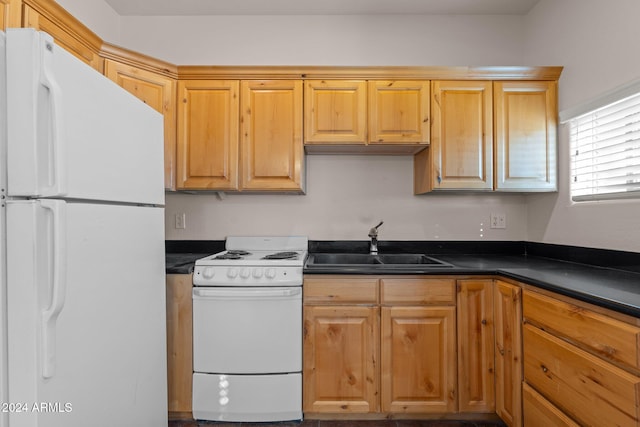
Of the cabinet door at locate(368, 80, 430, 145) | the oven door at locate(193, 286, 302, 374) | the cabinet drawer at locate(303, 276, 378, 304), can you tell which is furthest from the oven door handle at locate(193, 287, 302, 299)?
the cabinet door at locate(368, 80, 430, 145)

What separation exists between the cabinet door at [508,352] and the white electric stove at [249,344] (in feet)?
3.51

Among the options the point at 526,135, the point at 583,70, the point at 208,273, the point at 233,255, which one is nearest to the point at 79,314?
the point at 208,273

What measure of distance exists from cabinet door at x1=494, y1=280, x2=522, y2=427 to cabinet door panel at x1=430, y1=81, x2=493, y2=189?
695 mm

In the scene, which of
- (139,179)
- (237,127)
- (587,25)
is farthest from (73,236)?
(587,25)

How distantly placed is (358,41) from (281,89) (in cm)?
80

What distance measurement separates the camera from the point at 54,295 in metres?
0.88

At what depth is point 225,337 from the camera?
70.3 inches

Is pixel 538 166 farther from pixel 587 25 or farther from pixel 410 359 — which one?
pixel 410 359

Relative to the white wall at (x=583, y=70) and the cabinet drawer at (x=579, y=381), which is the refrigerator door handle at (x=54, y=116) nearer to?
the cabinet drawer at (x=579, y=381)

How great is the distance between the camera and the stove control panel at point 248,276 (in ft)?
5.86

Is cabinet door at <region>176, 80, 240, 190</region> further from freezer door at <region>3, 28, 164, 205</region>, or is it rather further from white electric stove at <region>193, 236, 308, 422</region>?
freezer door at <region>3, 28, 164, 205</region>

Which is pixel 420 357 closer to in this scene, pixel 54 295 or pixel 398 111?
pixel 398 111

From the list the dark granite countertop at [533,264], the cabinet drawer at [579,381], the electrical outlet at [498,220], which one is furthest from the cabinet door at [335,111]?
the cabinet drawer at [579,381]

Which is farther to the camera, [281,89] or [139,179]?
[281,89]
